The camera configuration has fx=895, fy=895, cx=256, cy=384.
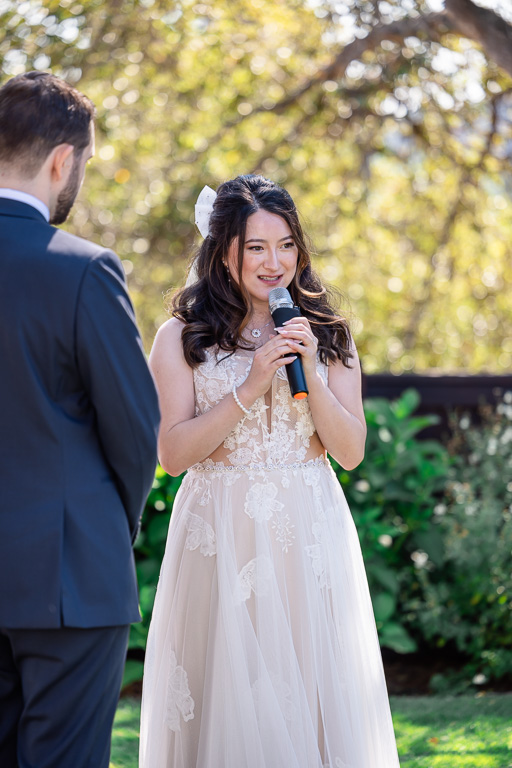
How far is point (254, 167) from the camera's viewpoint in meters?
8.21

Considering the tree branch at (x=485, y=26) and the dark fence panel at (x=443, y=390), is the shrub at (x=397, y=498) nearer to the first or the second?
the dark fence panel at (x=443, y=390)

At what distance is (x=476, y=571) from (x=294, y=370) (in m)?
3.05

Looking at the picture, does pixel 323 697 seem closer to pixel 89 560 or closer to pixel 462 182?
pixel 89 560

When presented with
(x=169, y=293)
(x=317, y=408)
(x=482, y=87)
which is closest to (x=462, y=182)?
(x=482, y=87)

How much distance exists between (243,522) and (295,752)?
728 mm

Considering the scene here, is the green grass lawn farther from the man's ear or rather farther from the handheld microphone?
the man's ear

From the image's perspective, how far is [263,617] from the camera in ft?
9.41

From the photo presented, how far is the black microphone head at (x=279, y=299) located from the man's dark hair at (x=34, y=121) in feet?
Result: 3.24

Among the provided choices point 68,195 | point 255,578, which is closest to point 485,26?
point 255,578

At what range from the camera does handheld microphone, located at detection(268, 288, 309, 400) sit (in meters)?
2.71

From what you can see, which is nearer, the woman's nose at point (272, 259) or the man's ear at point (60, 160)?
the man's ear at point (60, 160)

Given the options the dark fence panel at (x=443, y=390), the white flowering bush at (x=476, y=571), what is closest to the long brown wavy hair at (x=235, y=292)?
the white flowering bush at (x=476, y=571)

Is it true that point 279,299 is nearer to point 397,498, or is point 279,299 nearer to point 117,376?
point 117,376

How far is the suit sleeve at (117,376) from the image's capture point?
1988 millimetres
